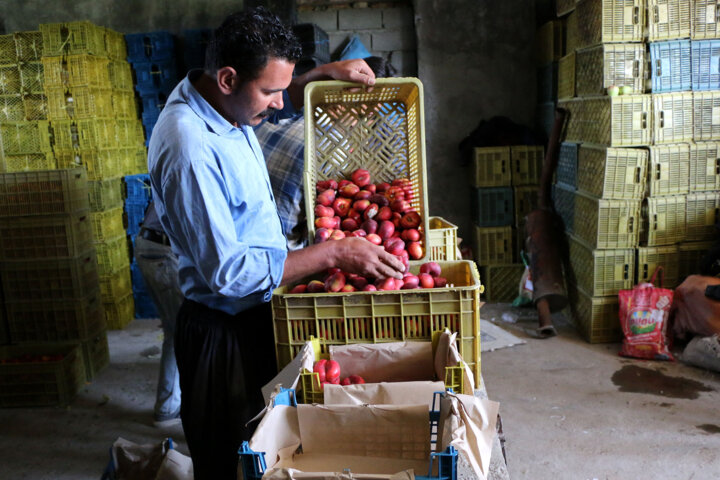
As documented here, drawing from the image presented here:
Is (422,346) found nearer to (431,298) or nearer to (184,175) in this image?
(431,298)

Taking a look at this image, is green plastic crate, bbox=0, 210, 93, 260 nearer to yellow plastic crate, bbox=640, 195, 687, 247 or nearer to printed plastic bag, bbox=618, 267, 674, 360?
printed plastic bag, bbox=618, 267, 674, 360

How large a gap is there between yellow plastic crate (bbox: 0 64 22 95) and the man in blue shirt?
15.9 ft

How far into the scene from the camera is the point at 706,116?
4586 mm

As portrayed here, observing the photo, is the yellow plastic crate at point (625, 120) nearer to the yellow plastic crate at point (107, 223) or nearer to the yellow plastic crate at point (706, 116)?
the yellow plastic crate at point (706, 116)

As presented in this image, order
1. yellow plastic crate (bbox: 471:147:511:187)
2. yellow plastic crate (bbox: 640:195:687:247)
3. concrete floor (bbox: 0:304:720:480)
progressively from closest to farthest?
concrete floor (bbox: 0:304:720:480)
yellow plastic crate (bbox: 640:195:687:247)
yellow plastic crate (bbox: 471:147:511:187)

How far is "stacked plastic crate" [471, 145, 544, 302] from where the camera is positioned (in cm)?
604

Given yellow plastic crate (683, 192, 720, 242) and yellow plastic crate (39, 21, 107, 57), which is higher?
yellow plastic crate (39, 21, 107, 57)

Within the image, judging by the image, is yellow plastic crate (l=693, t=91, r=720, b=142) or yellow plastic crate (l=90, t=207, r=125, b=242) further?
yellow plastic crate (l=90, t=207, r=125, b=242)

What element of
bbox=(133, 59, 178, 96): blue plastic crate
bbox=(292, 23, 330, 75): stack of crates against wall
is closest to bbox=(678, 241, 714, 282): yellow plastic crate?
bbox=(292, 23, 330, 75): stack of crates against wall

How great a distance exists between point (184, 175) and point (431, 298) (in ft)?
2.77

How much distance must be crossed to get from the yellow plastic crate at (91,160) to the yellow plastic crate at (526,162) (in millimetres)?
4118

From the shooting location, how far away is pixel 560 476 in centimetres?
301

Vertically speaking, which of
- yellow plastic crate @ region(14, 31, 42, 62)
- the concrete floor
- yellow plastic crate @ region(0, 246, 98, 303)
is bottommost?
the concrete floor

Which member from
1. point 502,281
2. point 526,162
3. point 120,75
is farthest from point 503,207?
point 120,75
